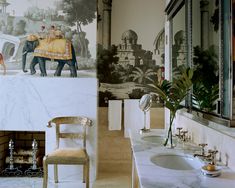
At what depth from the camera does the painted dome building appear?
396 centimetres

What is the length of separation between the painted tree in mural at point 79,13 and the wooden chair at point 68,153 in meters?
0.89

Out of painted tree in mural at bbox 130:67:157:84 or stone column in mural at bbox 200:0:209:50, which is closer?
stone column in mural at bbox 200:0:209:50

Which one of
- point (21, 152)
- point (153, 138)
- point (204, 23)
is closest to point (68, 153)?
point (21, 152)

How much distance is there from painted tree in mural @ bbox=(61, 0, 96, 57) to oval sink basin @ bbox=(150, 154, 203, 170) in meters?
2.23

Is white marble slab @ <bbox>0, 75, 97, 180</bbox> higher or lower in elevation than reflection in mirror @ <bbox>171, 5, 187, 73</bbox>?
lower

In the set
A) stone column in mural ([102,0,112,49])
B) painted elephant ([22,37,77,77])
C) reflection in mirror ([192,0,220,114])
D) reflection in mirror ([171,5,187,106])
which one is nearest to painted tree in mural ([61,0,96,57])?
painted elephant ([22,37,77,77])

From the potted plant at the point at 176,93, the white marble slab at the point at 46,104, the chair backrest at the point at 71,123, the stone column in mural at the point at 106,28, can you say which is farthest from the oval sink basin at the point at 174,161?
the stone column in mural at the point at 106,28

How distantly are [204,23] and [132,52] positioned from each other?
203cm

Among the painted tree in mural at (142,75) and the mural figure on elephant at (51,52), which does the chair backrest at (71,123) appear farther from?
the painted tree in mural at (142,75)

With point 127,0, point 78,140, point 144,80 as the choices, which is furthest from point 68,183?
point 127,0

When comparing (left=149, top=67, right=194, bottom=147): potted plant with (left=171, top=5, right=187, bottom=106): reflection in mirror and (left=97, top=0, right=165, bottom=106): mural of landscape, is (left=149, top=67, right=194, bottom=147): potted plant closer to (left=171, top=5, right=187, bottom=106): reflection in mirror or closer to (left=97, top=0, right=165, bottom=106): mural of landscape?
(left=171, top=5, right=187, bottom=106): reflection in mirror

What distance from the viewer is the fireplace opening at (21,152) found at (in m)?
3.64

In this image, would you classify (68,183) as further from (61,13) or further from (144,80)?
(61,13)

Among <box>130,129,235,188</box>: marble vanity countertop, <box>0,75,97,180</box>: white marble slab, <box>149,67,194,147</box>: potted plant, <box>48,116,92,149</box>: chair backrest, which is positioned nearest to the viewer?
<box>130,129,235,188</box>: marble vanity countertop
